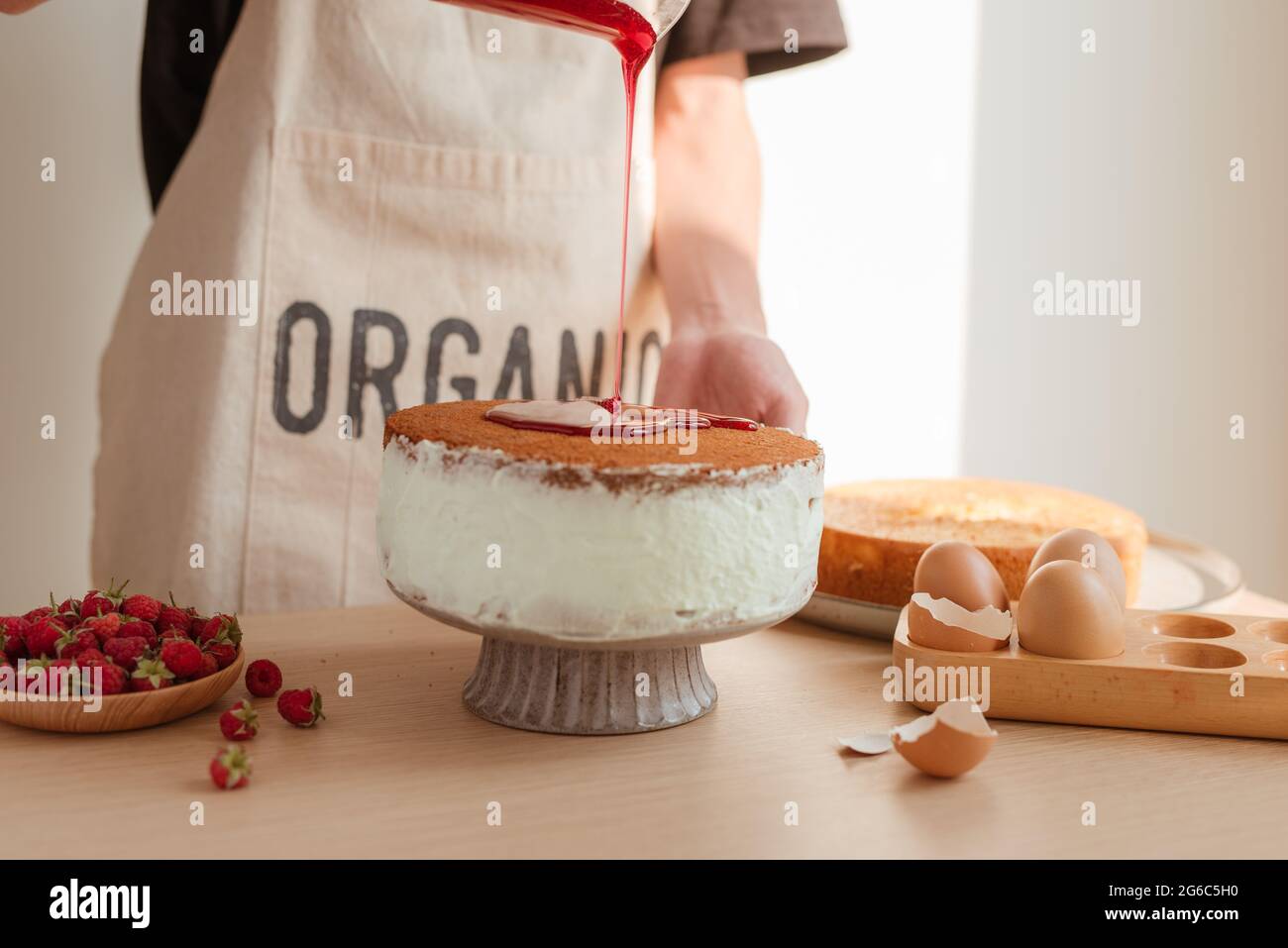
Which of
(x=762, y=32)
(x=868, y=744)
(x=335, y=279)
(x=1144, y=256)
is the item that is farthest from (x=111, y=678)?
(x=1144, y=256)

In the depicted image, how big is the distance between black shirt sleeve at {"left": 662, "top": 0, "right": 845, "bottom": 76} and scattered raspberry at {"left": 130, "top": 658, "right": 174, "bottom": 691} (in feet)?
3.11

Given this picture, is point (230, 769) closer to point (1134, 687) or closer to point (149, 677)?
point (149, 677)

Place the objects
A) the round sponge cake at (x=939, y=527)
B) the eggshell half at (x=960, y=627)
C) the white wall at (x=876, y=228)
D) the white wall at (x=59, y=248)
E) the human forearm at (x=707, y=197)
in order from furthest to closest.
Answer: the white wall at (x=876, y=228) → the white wall at (x=59, y=248) → the human forearm at (x=707, y=197) → the round sponge cake at (x=939, y=527) → the eggshell half at (x=960, y=627)

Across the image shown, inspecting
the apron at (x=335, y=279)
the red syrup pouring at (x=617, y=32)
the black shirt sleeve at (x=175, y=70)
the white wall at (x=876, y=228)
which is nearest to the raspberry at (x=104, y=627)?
the red syrup pouring at (x=617, y=32)

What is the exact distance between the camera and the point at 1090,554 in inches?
35.8

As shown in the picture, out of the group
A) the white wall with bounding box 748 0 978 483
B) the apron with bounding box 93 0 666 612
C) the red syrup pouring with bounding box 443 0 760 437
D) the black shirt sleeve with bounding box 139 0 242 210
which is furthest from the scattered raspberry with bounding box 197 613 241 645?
the white wall with bounding box 748 0 978 483

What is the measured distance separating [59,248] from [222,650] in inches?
34.4

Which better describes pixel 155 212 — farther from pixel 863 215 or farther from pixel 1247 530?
pixel 1247 530

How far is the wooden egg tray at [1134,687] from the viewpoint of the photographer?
2.62 feet

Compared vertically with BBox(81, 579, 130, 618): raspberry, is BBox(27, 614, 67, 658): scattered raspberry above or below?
below

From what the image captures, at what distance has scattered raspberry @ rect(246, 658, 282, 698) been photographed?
2.68 ft

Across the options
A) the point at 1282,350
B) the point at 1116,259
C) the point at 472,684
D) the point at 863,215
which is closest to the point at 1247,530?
the point at 1282,350

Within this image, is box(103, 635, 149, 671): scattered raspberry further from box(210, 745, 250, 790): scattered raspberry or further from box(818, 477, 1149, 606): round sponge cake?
box(818, 477, 1149, 606): round sponge cake

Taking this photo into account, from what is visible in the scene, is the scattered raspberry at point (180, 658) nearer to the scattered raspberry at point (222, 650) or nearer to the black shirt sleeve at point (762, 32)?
the scattered raspberry at point (222, 650)
